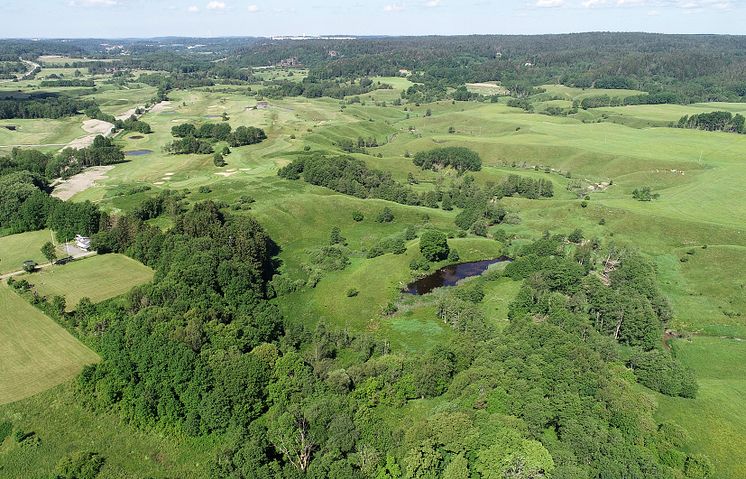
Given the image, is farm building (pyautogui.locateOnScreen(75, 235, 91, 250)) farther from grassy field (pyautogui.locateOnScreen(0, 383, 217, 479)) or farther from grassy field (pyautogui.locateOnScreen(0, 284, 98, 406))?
grassy field (pyautogui.locateOnScreen(0, 383, 217, 479))

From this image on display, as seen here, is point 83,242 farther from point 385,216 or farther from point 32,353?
point 385,216

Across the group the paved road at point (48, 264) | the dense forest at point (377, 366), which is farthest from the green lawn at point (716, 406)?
the paved road at point (48, 264)

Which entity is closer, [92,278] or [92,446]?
[92,446]

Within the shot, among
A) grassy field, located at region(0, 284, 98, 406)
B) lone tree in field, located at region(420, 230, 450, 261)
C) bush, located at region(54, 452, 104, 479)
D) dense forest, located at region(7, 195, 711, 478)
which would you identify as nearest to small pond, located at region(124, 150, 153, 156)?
dense forest, located at region(7, 195, 711, 478)

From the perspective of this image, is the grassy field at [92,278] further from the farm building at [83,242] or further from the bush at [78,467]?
the bush at [78,467]

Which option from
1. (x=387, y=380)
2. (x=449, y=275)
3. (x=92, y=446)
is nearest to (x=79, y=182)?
(x=449, y=275)

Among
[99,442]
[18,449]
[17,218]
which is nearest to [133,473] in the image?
[99,442]

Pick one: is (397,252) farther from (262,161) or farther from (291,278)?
(262,161)
